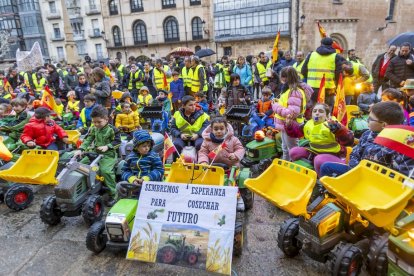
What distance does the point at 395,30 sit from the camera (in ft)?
87.9

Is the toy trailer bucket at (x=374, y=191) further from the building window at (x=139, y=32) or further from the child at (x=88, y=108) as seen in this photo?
the building window at (x=139, y=32)

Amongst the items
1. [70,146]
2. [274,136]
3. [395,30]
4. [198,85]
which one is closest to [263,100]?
[274,136]

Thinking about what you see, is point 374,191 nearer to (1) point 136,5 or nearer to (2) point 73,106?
(2) point 73,106

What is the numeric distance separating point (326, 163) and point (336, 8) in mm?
25763

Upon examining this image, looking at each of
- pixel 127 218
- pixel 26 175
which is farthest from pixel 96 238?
pixel 26 175

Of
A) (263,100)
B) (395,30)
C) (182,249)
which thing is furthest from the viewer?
(395,30)

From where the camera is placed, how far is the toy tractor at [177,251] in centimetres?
294

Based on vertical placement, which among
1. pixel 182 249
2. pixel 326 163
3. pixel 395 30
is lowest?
pixel 182 249

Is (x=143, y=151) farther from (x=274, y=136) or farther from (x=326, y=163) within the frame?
(x=274, y=136)

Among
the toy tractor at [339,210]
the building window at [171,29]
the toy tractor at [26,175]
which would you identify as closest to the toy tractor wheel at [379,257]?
the toy tractor at [339,210]

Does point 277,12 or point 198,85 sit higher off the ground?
point 277,12

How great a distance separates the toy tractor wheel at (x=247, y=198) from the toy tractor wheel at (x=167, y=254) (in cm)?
153

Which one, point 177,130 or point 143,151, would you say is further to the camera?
point 177,130

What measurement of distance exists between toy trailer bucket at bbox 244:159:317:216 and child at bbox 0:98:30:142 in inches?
194
